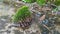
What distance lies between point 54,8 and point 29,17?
0.55 m

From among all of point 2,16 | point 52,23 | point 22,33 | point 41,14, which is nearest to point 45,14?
point 41,14

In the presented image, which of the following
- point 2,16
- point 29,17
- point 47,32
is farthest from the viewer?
point 2,16

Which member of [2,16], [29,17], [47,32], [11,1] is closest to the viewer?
[47,32]

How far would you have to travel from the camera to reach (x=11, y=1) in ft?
11.1

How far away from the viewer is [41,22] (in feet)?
8.36

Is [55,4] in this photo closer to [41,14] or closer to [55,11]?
[55,11]

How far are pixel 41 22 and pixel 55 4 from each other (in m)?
0.62

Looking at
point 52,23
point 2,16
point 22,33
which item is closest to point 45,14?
point 52,23

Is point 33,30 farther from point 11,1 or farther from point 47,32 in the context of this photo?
point 11,1

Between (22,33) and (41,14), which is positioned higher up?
(41,14)

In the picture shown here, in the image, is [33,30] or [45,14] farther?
[45,14]

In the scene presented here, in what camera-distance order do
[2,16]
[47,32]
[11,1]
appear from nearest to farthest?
1. [47,32]
2. [2,16]
3. [11,1]

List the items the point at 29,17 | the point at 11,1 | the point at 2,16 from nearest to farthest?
1. the point at 29,17
2. the point at 2,16
3. the point at 11,1

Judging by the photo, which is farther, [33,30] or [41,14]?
[41,14]
